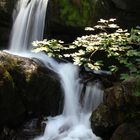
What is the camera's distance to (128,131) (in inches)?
222

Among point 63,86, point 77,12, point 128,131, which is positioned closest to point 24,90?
point 63,86

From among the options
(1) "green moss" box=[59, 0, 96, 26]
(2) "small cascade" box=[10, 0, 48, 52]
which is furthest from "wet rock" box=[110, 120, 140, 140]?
(2) "small cascade" box=[10, 0, 48, 52]

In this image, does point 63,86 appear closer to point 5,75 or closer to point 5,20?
point 5,75

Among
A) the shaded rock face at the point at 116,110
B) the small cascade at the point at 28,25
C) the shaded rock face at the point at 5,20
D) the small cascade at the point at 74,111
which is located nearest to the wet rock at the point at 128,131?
the shaded rock face at the point at 116,110

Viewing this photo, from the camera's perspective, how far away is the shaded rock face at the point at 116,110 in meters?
5.79

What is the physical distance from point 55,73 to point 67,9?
6.31 feet

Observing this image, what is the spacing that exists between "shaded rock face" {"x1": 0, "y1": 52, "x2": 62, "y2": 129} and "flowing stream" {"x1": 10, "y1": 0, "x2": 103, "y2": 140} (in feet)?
0.99

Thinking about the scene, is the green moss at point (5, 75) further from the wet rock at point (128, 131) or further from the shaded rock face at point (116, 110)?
the wet rock at point (128, 131)

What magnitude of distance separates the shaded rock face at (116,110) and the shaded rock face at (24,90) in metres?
1.53

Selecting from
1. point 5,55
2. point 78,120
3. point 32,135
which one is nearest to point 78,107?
point 78,120

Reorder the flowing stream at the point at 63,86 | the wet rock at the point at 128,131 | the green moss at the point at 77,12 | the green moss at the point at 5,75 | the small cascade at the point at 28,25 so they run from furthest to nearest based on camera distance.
Answer: the small cascade at the point at 28,25
the green moss at the point at 77,12
the flowing stream at the point at 63,86
the green moss at the point at 5,75
the wet rock at the point at 128,131

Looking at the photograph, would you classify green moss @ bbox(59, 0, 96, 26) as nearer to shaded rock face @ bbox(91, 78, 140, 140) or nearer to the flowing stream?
the flowing stream

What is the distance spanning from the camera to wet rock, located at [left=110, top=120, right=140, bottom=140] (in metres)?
5.58

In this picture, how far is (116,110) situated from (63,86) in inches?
80.5
